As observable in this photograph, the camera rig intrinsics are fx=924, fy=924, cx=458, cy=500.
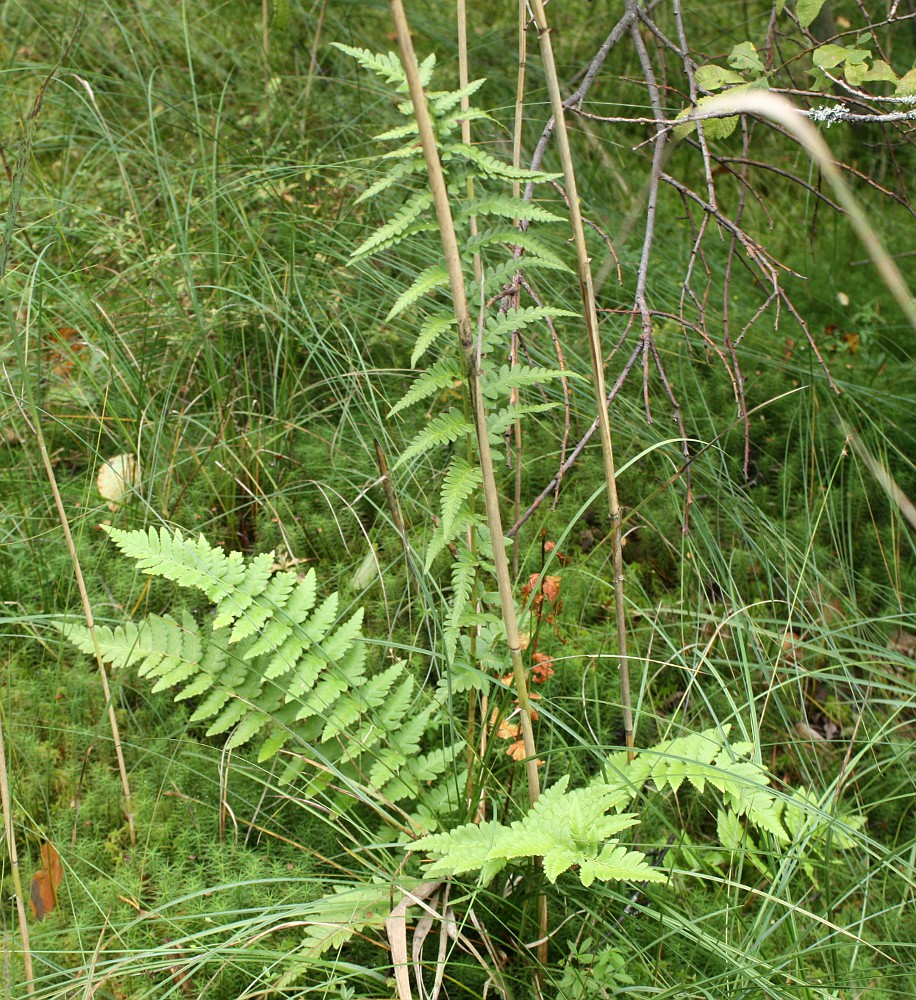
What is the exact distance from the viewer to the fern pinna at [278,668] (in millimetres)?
1982

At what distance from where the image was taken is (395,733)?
209 cm

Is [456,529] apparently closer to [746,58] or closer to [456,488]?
[456,488]

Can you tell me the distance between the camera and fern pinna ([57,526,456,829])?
1982mm

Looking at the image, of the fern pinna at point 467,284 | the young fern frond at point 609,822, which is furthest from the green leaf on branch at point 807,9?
the young fern frond at point 609,822

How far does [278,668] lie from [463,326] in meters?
1.01

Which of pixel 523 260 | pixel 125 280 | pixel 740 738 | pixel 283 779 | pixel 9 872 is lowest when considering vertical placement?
pixel 740 738

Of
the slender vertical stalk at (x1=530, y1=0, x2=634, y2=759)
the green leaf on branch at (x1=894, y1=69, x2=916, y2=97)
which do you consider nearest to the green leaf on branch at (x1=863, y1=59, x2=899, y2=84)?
the green leaf on branch at (x1=894, y1=69, x2=916, y2=97)

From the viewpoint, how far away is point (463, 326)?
1318 millimetres

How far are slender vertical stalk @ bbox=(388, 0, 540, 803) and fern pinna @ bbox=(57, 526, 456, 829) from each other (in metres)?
0.49

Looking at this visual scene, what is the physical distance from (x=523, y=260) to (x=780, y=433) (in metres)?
2.20

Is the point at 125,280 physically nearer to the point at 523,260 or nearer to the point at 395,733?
the point at 395,733

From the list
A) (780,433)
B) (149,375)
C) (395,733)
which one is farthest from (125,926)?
(780,433)

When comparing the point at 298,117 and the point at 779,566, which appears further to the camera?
the point at 298,117

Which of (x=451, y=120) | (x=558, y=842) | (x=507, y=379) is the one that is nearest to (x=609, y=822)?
(x=558, y=842)
